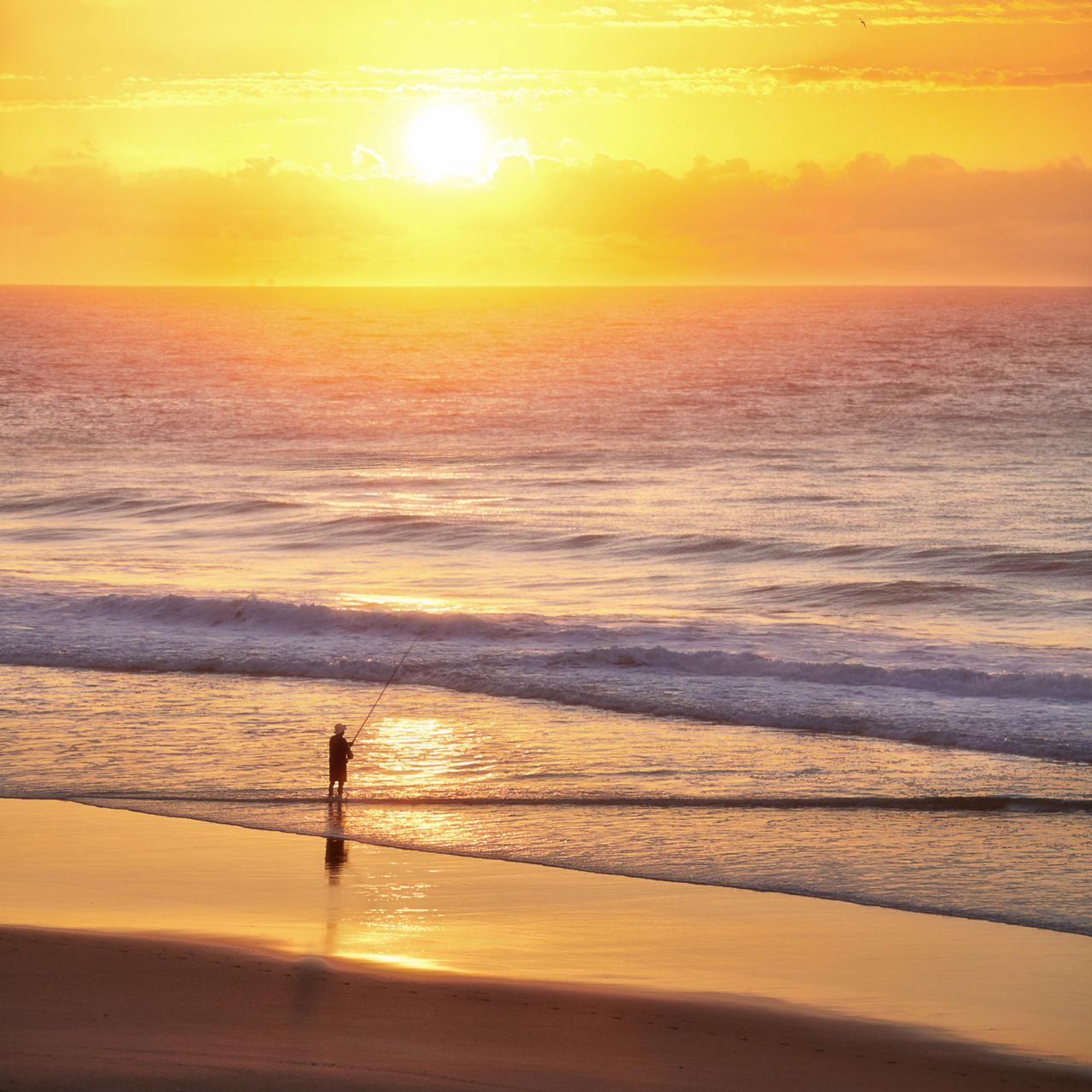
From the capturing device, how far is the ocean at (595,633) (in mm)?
11906

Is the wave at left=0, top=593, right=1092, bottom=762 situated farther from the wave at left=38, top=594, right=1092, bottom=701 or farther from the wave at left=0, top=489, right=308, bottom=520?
the wave at left=0, top=489, right=308, bottom=520

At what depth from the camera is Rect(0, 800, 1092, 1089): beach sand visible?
7016mm

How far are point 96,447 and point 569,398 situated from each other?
24.8 meters

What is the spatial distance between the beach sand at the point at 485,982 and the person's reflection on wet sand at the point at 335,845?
4 centimetres

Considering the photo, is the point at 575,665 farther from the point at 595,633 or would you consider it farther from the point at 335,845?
the point at 335,845

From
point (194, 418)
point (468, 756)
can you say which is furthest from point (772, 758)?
point (194, 418)

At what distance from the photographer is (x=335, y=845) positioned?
36.4 ft

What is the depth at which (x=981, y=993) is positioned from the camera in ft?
27.0

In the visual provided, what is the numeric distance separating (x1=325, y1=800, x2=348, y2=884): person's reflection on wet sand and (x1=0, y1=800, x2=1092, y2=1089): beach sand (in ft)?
0.13

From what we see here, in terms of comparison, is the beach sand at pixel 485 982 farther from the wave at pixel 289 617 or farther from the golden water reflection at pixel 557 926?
the wave at pixel 289 617

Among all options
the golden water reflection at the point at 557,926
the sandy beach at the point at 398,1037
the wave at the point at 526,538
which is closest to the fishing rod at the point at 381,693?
the golden water reflection at the point at 557,926

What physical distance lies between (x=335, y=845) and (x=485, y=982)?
10.8ft

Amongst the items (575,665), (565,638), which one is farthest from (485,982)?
(565,638)

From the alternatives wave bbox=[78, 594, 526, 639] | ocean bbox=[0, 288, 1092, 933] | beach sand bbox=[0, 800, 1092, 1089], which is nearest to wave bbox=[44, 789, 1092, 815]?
ocean bbox=[0, 288, 1092, 933]
